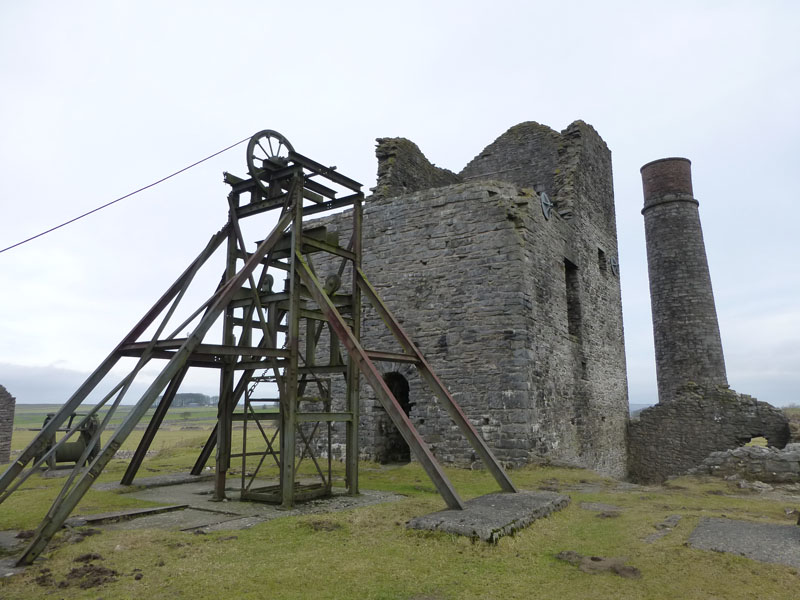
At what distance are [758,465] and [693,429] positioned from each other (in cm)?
637

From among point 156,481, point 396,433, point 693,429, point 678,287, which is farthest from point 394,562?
point 678,287

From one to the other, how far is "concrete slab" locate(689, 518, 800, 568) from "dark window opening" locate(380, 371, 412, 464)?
720 centimetres

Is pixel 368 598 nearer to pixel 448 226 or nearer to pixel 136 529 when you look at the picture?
pixel 136 529

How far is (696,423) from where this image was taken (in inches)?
594

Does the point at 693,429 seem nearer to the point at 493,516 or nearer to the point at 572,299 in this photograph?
the point at 572,299

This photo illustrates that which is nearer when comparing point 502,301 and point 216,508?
point 216,508

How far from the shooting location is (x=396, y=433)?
12.7 metres

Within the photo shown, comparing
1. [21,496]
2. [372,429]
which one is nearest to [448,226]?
[372,429]

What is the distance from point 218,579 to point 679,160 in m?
23.9

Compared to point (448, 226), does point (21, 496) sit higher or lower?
lower

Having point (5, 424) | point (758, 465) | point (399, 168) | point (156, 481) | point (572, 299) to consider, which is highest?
point (399, 168)

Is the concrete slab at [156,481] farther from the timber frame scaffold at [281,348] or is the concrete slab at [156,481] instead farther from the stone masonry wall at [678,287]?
the stone masonry wall at [678,287]

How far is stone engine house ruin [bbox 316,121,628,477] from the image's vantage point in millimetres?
10930

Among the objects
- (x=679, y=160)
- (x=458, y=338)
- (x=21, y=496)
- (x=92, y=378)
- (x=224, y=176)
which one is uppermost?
(x=679, y=160)
